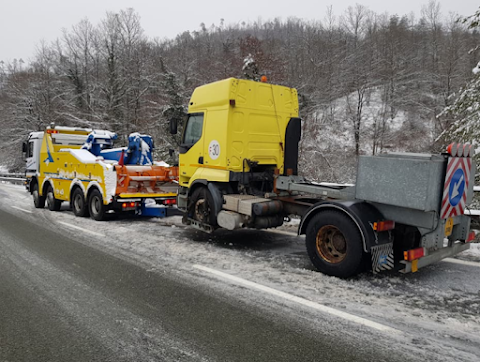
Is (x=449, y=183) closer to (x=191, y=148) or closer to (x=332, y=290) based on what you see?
(x=332, y=290)

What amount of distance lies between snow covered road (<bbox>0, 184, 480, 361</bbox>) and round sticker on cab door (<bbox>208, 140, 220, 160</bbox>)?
1666mm

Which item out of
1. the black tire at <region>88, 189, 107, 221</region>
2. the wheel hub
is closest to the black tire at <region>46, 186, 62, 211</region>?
the black tire at <region>88, 189, 107, 221</region>

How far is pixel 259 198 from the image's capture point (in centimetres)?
648

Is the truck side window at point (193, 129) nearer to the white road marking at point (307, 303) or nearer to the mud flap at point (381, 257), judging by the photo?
the white road marking at point (307, 303)

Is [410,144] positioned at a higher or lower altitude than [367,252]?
higher

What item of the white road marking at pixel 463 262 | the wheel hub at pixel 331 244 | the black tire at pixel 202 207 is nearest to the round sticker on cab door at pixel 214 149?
the black tire at pixel 202 207

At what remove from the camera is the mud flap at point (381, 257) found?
14.9ft

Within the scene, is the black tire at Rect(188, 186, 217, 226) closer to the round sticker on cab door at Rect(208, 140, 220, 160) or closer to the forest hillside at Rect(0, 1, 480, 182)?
the round sticker on cab door at Rect(208, 140, 220, 160)

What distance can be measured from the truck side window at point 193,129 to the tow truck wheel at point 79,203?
14.7 ft

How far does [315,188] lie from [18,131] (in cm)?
3618

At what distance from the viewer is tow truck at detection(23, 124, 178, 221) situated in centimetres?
946

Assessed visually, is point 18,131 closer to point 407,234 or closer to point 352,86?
point 352,86

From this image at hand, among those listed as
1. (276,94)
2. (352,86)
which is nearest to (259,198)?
(276,94)

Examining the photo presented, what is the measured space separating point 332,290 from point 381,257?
2.58 feet
